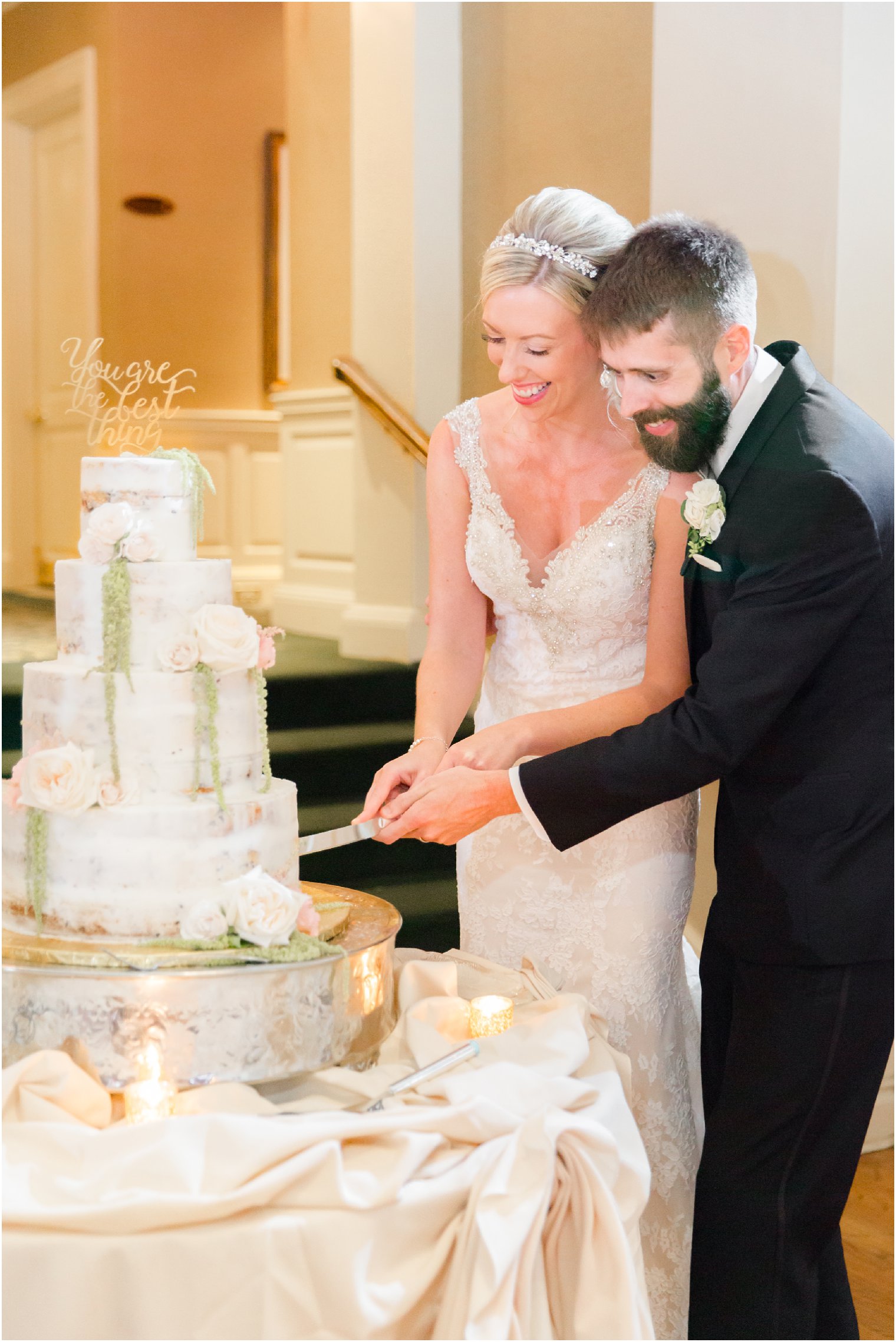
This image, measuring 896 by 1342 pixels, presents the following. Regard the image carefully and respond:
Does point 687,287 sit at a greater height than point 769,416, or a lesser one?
greater

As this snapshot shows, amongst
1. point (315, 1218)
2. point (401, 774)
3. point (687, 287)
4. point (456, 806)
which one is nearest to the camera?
point (315, 1218)

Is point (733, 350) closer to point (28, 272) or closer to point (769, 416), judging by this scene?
point (769, 416)

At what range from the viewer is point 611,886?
87.3 inches

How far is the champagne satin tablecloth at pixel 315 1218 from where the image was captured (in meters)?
1.24

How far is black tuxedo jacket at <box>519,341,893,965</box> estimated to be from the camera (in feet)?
5.81

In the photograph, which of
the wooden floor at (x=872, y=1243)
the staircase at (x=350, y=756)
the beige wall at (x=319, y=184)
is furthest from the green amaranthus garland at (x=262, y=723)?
the beige wall at (x=319, y=184)

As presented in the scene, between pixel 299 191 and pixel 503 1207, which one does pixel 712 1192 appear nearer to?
pixel 503 1207

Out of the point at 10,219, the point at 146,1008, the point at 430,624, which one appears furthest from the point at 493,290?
the point at 10,219

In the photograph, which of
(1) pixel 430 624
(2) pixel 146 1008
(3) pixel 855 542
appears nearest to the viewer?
(2) pixel 146 1008

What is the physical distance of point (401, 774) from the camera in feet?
6.95

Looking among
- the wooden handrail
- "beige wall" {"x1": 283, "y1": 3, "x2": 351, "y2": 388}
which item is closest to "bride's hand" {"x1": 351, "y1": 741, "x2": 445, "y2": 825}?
the wooden handrail

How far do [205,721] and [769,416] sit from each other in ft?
3.07

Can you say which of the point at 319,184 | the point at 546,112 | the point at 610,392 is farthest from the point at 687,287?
the point at 319,184

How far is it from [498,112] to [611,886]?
371 cm
